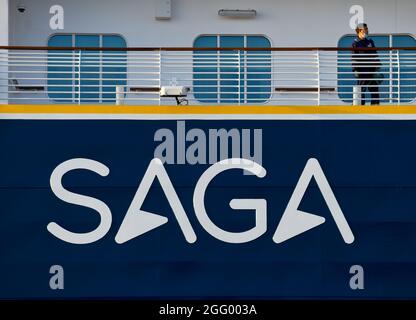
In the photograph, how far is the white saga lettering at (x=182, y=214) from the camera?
1020 cm

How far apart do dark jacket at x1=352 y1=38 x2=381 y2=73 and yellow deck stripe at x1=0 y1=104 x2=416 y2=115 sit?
0.53 metres

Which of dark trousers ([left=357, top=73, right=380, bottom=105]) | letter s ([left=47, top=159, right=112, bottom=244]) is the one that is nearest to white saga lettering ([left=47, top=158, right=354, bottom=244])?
letter s ([left=47, top=159, right=112, bottom=244])

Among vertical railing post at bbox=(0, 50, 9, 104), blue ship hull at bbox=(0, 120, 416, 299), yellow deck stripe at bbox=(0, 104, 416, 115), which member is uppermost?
vertical railing post at bbox=(0, 50, 9, 104)

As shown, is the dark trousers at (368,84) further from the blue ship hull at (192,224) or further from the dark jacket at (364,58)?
the blue ship hull at (192,224)

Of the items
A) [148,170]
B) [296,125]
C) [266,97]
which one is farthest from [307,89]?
[148,170]

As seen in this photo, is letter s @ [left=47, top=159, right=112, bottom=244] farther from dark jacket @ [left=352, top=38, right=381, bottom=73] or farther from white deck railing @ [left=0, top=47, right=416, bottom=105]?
dark jacket @ [left=352, top=38, right=381, bottom=73]

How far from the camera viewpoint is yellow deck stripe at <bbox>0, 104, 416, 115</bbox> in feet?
33.8

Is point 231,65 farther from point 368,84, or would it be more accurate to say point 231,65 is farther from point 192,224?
point 192,224

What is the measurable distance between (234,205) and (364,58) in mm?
1999

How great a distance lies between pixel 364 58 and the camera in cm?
1066

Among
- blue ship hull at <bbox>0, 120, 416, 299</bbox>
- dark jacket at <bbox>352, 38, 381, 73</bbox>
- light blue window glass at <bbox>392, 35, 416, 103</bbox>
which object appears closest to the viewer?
blue ship hull at <bbox>0, 120, 416, 299</bbox>

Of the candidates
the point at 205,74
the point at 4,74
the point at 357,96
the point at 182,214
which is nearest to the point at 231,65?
the point at 205,74
